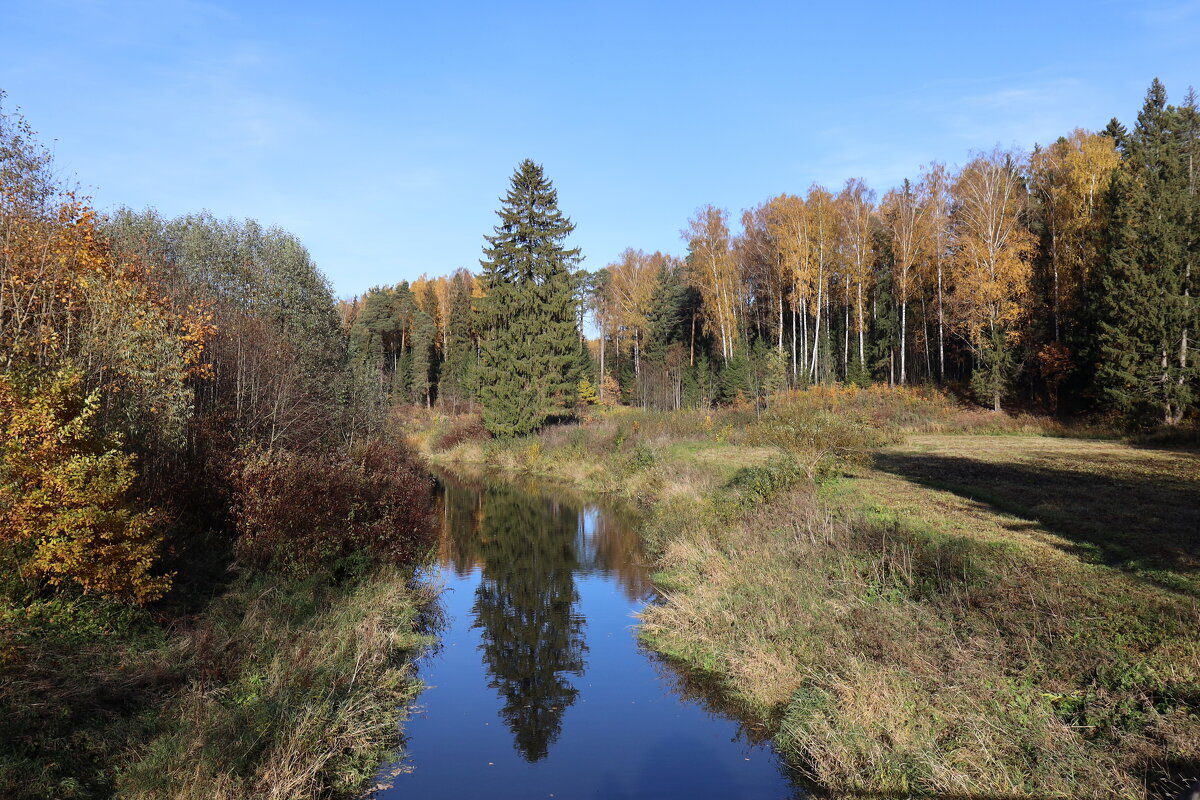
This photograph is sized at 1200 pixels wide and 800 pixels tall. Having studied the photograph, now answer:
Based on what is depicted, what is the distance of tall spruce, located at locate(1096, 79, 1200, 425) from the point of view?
28.9m

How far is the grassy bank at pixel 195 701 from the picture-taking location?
20.1ft

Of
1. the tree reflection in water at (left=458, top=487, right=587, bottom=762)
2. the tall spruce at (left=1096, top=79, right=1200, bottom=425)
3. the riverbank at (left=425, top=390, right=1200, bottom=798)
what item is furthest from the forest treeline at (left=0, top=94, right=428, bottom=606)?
the tall spruce at (left=1096, top=79, right=1200, bottom=425)

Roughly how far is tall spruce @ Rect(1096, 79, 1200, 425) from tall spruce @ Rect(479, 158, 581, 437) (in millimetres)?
26539

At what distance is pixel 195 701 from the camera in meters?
7.38

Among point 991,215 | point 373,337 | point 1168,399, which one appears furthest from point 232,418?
point 373,337

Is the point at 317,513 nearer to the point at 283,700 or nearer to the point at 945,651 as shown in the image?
the point at 283,700

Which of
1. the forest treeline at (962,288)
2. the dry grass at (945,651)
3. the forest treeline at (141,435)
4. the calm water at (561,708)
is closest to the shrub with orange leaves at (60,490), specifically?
the forest treeline at (141,435)

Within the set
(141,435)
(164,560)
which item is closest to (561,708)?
(164,560)

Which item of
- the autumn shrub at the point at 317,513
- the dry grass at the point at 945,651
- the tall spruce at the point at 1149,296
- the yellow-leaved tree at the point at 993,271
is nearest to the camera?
the dry grass at the point at 945,651

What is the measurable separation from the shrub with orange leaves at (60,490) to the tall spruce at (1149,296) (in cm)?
3523

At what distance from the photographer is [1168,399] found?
93.2 feet

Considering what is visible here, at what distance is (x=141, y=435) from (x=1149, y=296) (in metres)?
37.1

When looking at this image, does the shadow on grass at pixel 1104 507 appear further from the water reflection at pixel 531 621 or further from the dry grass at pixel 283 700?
the dry grass at pixel 283 700

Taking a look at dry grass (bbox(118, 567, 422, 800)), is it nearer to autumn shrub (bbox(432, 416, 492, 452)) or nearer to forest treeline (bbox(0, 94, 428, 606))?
forest treeline (bbox(0, 94, 428, 606))
